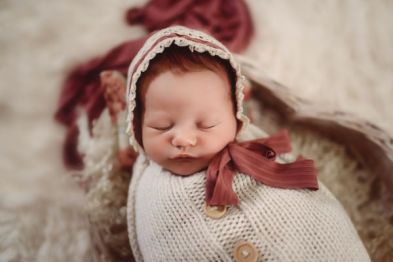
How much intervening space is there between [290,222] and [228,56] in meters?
0.29

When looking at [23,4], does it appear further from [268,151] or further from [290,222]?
[290,222]

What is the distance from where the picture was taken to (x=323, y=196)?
795mm

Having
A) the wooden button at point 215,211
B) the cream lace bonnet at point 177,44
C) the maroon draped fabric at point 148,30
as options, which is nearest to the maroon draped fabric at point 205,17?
the maroon draped fabric at point 148,30

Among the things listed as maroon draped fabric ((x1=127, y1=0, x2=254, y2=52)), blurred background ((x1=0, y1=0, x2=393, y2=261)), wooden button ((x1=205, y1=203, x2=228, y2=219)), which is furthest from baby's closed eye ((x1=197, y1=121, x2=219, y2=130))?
maroon draped fabric ((x1=127, y1=0, x2=254, y2=52))

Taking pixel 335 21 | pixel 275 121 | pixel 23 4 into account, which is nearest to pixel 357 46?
pixel 335 21

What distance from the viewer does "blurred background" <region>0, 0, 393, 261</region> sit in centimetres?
109

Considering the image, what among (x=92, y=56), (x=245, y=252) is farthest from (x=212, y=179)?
(x=92, y=56)

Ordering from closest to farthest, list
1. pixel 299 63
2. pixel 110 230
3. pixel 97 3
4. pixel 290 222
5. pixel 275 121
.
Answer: pixel 290 222
pixel 110 230
pixel 275 121
pixel 299 63
pixel 97 3

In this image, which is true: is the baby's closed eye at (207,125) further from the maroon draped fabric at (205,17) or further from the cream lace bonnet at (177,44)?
the maroon draped fabric at (205,17)

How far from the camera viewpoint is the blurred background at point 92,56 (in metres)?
1.09

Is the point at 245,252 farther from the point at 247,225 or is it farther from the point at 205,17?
the point at 205,17

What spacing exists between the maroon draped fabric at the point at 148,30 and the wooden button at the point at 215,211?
47cm

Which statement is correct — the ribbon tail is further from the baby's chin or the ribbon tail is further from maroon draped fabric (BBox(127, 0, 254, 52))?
maroon draped fabric (BBox(127, 0, 254, 52))

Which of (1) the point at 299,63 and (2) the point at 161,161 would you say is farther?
(1) the point at 299,63
